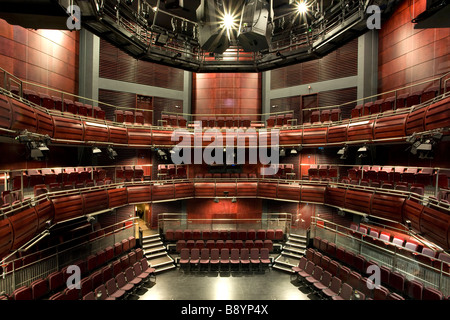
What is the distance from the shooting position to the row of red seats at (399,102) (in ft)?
29.7

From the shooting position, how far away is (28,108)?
23.5ft

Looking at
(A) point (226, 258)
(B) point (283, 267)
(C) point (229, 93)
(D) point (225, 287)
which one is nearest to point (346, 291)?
(B) point (283, 267)

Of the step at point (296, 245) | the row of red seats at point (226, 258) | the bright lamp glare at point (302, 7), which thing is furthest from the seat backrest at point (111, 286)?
the bright lamp glare at point (302, 7)

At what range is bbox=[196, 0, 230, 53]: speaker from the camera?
10.0 m

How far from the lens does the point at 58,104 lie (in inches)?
422

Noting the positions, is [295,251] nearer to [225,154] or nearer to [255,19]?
[225,154]

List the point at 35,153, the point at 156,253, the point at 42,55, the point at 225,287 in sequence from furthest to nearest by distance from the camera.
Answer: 1. the point at 156,253
2. the point at 42,55
3. the point at 225,287
4. the point at 35,153

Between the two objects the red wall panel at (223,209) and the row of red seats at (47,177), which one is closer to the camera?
the row of red seats at (47,177)

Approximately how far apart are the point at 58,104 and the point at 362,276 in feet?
46.1

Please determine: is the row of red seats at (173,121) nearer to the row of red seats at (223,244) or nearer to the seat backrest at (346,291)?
the row of red seats at (223,244)

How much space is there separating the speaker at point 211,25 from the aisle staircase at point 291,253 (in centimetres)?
1057

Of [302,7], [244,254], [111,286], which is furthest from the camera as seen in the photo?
[302,7]

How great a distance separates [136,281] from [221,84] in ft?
42.2

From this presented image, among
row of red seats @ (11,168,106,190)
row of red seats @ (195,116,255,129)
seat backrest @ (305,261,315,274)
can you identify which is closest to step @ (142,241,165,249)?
row of red seats @ (11,168,106,190)
